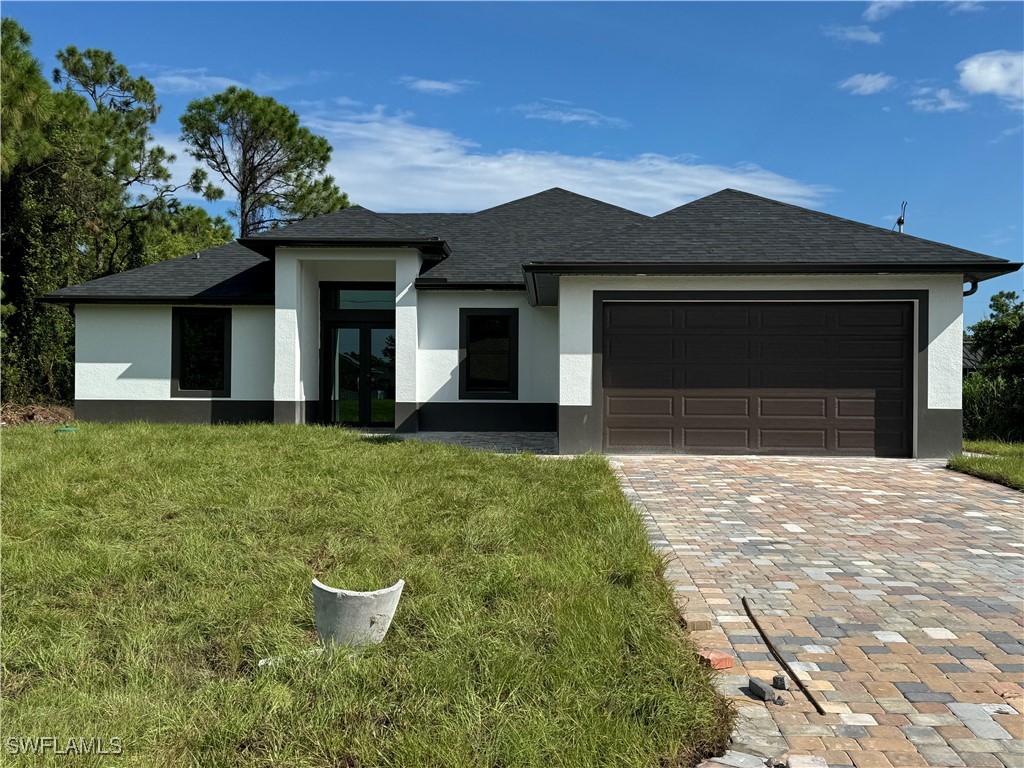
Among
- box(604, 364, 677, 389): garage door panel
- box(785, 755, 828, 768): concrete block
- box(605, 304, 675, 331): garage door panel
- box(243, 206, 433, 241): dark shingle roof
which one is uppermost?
box(243, 206, 433, 241): dark shingle roof

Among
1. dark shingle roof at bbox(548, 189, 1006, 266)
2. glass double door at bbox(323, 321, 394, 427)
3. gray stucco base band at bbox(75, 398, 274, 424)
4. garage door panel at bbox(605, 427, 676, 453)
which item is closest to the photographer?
dark shingle roof at bbox(548, 189, 1006, 266)

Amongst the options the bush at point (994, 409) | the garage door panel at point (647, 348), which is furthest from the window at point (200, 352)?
the bush at point (994, 409)

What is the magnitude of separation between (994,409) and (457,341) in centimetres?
1218

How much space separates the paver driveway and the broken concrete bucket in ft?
5.71

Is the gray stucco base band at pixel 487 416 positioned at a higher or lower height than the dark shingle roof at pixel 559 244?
lower

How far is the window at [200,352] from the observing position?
15078mm

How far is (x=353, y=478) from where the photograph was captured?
296 inches

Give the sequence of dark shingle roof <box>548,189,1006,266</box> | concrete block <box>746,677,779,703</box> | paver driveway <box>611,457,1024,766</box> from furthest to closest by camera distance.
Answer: dark shingle roof <box>548,189,1006,266</box>
concrete block <box>746,677,779,703</box>
paver driveway <box>611,457,1024,766</box>

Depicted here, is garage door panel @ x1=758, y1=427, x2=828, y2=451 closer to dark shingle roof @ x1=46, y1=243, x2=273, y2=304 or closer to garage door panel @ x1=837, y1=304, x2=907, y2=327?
garage door panel @ x1=837, y1=304, x2=907, y2=327

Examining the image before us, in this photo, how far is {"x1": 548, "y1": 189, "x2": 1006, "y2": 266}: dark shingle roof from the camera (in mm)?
10586

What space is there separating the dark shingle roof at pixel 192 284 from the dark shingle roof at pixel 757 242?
8057 millimetres

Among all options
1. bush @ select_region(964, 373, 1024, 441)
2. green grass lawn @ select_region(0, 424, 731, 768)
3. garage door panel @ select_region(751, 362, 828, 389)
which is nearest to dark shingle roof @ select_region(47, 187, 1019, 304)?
garage door panel @ select_region(751, 362, 828, 389)
